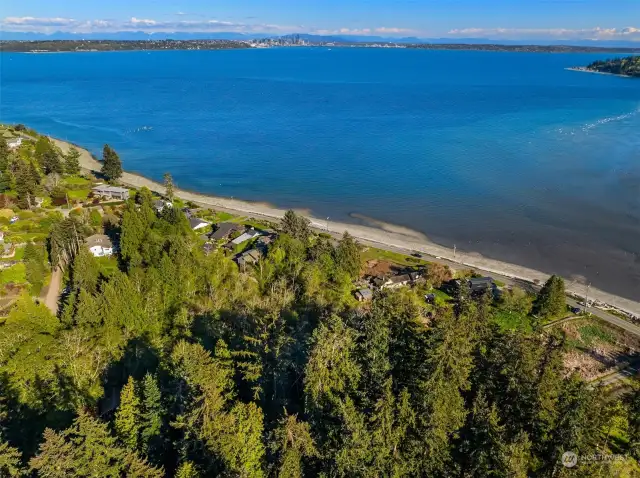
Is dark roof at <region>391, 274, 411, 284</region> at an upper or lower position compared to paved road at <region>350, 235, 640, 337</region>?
upper

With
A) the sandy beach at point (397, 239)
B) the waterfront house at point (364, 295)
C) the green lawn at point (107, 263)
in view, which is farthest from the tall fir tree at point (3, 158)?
the waterfront house at point (364, 295)

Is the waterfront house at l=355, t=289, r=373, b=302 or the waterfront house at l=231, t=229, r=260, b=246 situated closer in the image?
the waterfront house at l=355, t=289, r=373, b=302

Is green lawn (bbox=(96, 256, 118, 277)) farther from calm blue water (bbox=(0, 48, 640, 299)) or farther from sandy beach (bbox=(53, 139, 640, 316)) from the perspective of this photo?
calm blue water (bbox=(0, 48, 640, 299))

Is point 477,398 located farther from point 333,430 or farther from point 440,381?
point 333,430

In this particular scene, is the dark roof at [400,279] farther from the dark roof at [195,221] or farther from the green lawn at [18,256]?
the green lawn at [18,256]

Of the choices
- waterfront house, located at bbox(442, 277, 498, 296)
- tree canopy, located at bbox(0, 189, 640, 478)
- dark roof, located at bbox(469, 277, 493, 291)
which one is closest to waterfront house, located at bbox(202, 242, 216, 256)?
tree canopy, located at bbox(0, 189, 640, 478)

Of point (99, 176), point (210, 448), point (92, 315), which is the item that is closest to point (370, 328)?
point (210, 448)

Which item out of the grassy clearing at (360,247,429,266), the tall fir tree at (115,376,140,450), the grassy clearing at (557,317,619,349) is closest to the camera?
the tall fir tree at (115,376,140,450)

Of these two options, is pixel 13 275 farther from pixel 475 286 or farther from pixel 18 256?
pixel 475 286
